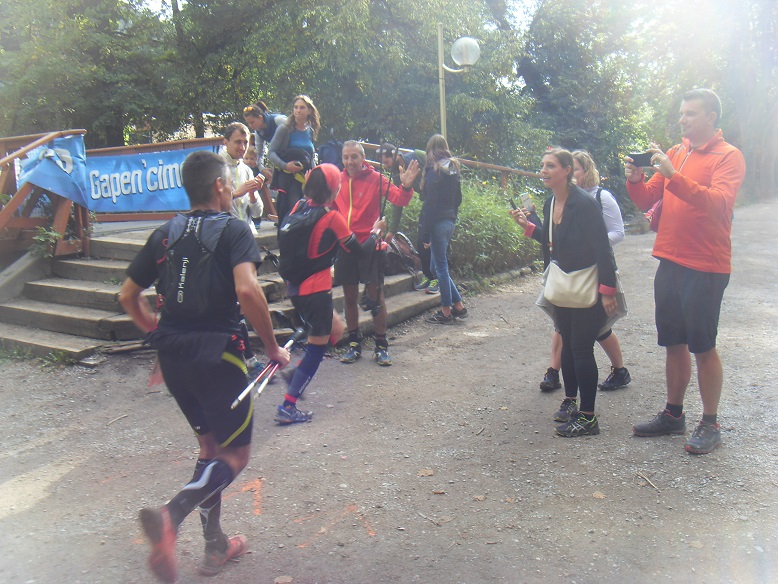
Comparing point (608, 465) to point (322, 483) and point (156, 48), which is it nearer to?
point (322, 483)

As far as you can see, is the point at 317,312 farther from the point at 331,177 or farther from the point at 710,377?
the point at 710,377

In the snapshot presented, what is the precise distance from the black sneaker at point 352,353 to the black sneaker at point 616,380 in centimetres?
220

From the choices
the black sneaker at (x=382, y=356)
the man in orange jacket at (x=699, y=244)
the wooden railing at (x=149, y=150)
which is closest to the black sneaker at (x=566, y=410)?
the man in orange jacket at (x=699, y=244)

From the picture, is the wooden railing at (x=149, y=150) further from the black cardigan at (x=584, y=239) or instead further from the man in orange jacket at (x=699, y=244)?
the man in orange jacket at (x=699, y=244)

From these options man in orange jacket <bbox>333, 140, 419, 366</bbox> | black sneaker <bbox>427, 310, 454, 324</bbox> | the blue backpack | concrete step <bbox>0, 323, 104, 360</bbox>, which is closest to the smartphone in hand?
man in orange jacket <bbox>333, 140, 419, 366</bbox>

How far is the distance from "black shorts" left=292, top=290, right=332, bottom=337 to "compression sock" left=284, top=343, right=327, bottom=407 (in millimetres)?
116

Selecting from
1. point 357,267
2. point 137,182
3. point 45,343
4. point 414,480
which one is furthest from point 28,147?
point 414,480

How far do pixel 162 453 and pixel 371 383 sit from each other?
1.92 metres

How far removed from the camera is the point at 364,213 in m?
6.57

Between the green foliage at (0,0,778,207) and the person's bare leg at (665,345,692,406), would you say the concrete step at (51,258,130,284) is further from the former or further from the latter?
the green foliage at (0,0,778,207)

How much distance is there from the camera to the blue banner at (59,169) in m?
7.86

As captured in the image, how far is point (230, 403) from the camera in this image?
10.2 ft

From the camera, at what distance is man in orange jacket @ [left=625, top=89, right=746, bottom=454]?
4.32 meters

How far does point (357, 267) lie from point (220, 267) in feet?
10.9
